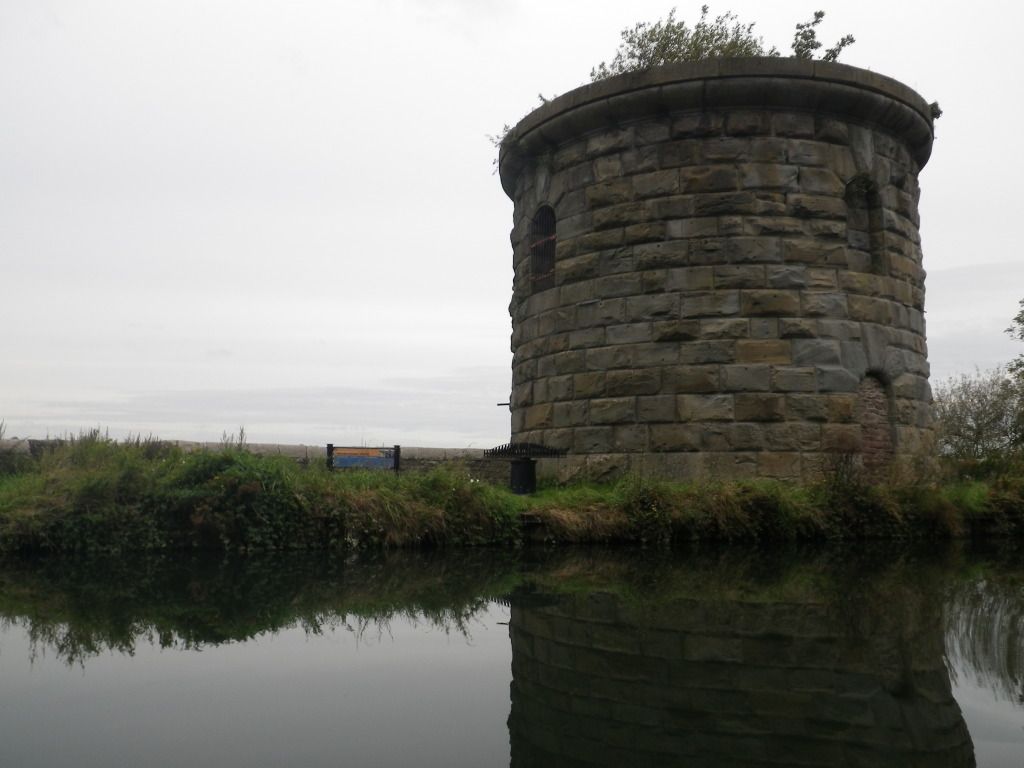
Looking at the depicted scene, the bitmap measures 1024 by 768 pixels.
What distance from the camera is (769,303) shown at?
10148 millimetres

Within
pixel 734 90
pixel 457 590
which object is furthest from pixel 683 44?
pixel 457 590

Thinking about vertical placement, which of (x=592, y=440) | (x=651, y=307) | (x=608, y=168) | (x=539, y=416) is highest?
(x=608, y=168)

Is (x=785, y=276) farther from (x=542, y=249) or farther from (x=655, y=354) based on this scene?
(x=542, y=249)

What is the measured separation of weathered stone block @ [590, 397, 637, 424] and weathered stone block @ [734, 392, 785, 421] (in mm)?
1249

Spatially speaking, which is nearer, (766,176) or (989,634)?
(989,634)

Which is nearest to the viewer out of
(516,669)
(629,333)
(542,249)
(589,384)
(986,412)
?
(516,669)

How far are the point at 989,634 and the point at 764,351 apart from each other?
5.84 metres

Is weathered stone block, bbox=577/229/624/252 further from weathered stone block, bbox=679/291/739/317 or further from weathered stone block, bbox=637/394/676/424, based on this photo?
weathered stone block, bbox=637/394/676/424

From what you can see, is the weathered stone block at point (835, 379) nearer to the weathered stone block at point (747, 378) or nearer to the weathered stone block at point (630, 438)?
the weathered stone block at point (747, 378)

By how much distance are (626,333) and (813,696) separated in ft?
24.6

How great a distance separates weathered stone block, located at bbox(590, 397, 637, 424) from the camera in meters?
10.4

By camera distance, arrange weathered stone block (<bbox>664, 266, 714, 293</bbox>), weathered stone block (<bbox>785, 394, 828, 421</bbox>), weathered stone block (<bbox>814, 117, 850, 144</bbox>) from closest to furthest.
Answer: weathered stone block (<bbox>785, 394, 828, 421</bbox>) < weathered stone block (<bbox>664, 266, 714, 293</bbox>) < weathered stone block (<bbox>814, 117, 850, 144</bbox>)

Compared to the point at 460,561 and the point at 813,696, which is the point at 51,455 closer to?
the point at 460,561

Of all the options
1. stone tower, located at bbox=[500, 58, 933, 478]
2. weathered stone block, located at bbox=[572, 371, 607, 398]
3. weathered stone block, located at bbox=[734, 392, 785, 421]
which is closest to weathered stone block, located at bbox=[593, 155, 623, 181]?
stone tower, located at bbox=[500, 58, 933, 478]
